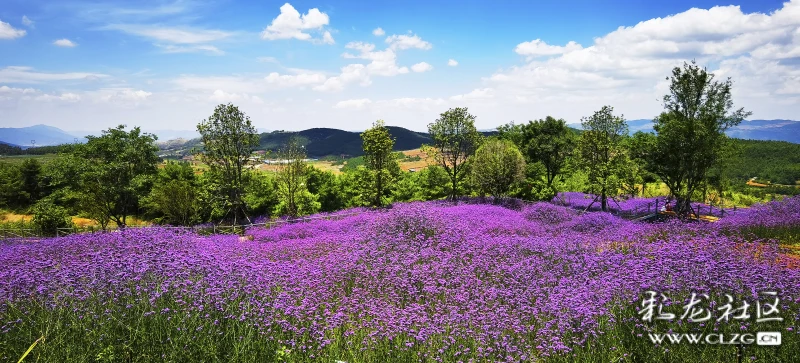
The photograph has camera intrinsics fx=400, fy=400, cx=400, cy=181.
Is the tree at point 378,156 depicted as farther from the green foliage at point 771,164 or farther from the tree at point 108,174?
the green foliage at point 771,164

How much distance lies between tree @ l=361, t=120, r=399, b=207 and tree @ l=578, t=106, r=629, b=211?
1322 centimetres

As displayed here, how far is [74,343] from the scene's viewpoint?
17.7 ft

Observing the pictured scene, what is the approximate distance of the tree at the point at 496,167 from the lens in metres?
28.3

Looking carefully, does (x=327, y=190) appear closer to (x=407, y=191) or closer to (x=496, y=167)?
(x=407, y=191)

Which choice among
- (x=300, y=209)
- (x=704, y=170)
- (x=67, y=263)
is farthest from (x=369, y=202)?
(x=67, y=263)

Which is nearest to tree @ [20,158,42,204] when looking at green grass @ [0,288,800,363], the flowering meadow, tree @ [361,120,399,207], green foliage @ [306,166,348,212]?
green foliage @ [306,166,348,212]

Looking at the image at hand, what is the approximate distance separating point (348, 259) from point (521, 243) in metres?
5.52

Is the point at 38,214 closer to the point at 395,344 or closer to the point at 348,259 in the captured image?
the point at 348,259

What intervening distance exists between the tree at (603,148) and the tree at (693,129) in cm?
438

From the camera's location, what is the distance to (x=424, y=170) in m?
38.9

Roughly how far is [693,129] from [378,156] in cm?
1780

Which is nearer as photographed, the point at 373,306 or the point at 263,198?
the point at 373,306

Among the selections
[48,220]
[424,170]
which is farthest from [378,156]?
[48,220]

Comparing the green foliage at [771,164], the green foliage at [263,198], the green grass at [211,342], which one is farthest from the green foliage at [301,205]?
the green foliage at [771,164]
